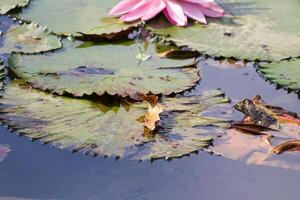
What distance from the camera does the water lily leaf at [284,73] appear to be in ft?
6.59

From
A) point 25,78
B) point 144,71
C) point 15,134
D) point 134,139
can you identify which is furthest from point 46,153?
point 144,71

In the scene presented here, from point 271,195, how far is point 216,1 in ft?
3.63

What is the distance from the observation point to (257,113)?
6.12ft

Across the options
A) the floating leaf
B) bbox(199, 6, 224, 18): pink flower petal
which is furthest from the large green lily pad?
bbox(199, 6, 224, 18): pink flower petal

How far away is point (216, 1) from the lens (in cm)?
248

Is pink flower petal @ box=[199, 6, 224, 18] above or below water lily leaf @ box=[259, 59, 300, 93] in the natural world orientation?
above

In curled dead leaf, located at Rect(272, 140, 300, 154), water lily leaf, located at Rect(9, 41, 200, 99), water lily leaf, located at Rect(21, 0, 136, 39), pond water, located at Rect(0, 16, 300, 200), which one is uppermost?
water lily leaf, located at Rect(21, 0, 136, 39)

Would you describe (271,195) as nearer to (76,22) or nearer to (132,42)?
(132,42)

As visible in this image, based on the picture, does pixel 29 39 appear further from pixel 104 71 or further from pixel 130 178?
pixel 130 178

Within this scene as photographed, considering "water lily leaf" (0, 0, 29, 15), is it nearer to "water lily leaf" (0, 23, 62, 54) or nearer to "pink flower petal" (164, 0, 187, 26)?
"water lily leaf" (0, 23, 62, 54)

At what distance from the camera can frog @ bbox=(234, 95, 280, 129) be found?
6.02 ft

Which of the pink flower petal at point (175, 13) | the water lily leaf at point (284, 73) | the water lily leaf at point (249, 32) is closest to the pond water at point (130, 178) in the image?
the water lily leaf at point (284, 73)

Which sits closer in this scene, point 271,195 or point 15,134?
point 271,195

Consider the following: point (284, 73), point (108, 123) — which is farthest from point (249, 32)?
point (108, 123)
